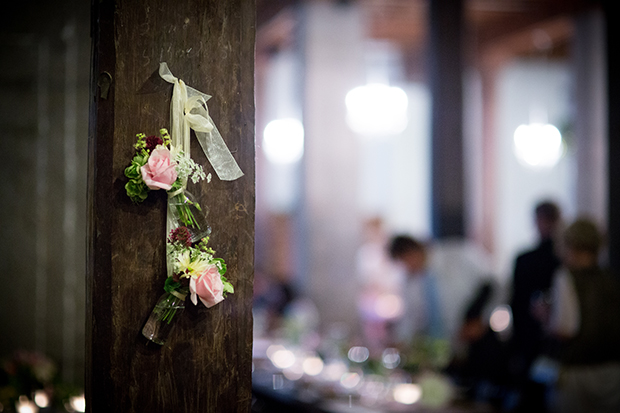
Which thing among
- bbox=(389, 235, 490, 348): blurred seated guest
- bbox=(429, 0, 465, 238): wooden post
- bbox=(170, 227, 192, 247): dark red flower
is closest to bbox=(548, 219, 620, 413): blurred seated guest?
bbox=(389, 235, 490, 348): blurred seated guest

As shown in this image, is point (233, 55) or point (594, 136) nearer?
point (233, 55)

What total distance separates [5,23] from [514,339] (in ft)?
13.4

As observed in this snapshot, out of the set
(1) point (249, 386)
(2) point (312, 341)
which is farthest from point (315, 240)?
(1) point (249, 386)

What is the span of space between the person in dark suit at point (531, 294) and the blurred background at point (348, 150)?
0.17 metres

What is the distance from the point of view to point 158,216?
1799 millimetres

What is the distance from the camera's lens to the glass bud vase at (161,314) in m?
1.78

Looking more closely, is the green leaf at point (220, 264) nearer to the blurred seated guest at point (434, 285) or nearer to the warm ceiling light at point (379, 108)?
the blurred seated guest at point (434, 285)

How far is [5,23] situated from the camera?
4066 mm

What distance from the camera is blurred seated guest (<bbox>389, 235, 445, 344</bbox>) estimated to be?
156 inches

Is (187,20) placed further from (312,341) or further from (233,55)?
(312,341)

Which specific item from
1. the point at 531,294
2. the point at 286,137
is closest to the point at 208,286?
the point at 531,294

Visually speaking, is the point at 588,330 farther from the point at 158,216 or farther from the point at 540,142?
the point at 540,142

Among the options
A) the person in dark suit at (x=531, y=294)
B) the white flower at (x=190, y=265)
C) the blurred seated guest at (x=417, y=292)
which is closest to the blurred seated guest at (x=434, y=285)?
the blurred seated guest at (x=417, y=292)

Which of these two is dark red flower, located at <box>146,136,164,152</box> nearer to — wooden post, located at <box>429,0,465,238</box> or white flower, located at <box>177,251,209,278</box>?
white flower, located at <box>177,251,209,278</box>
